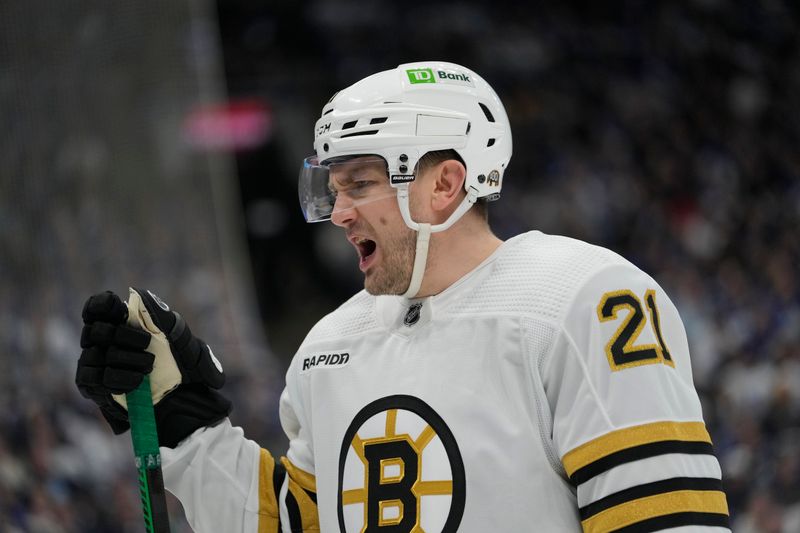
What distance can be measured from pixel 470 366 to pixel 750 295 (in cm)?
514

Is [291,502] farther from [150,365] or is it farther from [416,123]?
[416,123]

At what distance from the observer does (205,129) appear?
541 cm

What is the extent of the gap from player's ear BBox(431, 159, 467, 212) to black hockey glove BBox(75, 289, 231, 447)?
50cm

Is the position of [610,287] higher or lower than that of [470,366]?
higher

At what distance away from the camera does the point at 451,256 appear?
5.91ft

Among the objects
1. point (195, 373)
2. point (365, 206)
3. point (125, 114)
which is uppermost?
point (125, 114)

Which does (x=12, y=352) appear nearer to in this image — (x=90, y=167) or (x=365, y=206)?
(x=90, y=167)

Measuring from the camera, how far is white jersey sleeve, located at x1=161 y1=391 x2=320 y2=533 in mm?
1906

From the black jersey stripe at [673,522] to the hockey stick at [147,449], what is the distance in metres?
0.84

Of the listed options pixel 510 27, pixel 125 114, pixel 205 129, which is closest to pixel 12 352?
pixel 125 114

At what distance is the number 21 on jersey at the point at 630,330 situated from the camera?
59.6 inches

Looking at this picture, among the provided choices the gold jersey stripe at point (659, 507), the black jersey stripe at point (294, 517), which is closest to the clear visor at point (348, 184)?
the black jersey stripe at point (294, 517)

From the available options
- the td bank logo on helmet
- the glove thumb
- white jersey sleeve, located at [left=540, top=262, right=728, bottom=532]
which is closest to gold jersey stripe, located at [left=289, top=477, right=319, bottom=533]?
the glove thumb

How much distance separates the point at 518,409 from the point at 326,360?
41 cm
